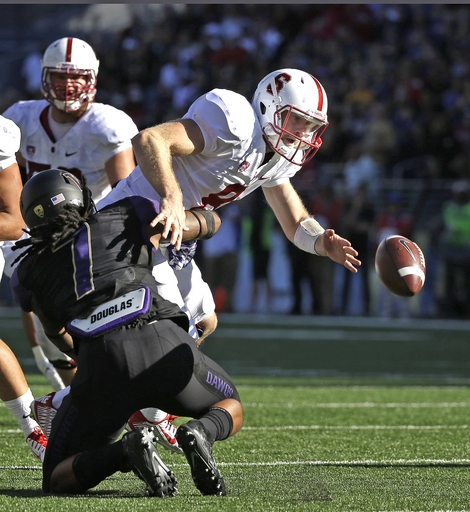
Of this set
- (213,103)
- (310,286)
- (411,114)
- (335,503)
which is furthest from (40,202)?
(411,114)

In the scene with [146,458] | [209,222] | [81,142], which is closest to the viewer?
[146,458]

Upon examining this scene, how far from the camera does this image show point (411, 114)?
1306 centimetres

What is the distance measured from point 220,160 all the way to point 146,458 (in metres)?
1.35

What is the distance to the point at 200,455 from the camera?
300 centimetres

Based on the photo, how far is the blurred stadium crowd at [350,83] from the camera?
40.6 ft

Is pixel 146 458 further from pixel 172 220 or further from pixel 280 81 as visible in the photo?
pixel 280 81

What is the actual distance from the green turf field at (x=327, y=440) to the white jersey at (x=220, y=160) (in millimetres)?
1063

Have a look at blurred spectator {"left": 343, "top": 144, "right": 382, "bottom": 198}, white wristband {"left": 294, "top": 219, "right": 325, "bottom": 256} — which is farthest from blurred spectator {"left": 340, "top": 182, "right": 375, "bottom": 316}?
white wristband {"left": 294, "top": 219, "right": 325, "bottom": 256}

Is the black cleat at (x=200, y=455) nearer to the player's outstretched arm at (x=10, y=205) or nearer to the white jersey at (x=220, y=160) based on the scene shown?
the white jersey at (x=220, y=160)

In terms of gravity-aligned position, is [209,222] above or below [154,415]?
above

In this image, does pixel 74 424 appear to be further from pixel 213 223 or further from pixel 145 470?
pixel 213 223

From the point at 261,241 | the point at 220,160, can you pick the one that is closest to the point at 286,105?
the point at 220,160

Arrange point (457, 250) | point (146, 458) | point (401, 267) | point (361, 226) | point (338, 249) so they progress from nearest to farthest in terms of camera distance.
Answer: point (146, 458) < point (401, 267) < point (338, 249) < point (457, 250) < point (361, 226)

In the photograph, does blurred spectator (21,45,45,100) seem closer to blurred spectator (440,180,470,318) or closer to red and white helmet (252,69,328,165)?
blurred spectator (440,180,470,318)
